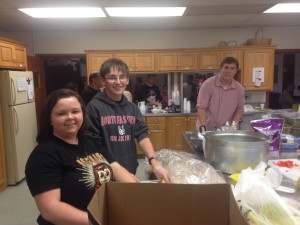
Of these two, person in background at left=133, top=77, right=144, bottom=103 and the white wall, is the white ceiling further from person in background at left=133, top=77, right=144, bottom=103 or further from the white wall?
person in background at left=133, top=77, right=144, bottom=103

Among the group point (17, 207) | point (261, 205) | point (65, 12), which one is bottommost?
point (17, 207)

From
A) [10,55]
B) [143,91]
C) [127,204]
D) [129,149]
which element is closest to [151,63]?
[143,91]

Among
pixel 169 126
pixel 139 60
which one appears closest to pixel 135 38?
pixel 139 60

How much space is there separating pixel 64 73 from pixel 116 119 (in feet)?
16.1

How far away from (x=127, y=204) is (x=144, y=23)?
A: 13.3 ft

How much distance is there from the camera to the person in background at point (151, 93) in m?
5.06

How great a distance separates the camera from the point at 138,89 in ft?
16.6

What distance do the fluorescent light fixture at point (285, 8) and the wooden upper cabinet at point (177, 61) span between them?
4.54ft

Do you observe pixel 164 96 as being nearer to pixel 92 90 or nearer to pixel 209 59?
pixel 209 59

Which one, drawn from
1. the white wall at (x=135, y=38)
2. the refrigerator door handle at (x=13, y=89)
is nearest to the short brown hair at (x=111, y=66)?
the refrigerator door handle at (x=13, y=89)

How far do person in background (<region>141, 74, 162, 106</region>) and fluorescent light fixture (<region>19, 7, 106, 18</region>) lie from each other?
167 centimetres

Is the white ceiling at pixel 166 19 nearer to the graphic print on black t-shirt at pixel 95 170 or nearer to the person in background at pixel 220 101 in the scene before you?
the person in background at pixel 220 101

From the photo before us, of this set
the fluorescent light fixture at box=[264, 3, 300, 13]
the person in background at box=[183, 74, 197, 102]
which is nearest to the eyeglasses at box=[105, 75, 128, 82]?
the fluorescent light fixture at box=[264, 3, 300, 13]

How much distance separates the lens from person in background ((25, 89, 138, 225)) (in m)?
0.98
